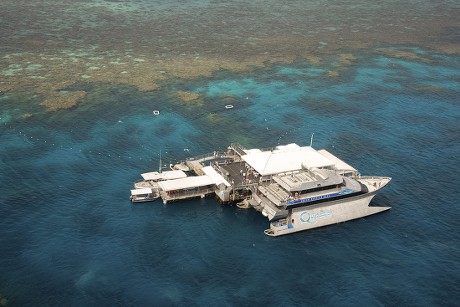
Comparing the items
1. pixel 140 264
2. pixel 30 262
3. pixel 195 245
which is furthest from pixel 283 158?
pixel 30 262

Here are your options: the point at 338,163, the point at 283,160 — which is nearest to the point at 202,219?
the point at 283,160

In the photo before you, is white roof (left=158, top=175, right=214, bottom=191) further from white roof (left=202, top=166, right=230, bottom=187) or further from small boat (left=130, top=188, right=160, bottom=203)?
small boat (left=130, top=188, right=160, bottom=203)

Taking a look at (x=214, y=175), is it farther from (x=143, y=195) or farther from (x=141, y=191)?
(x=141, y=191)

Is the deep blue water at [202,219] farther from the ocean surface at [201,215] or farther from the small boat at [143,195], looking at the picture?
the small boat at [143,195]

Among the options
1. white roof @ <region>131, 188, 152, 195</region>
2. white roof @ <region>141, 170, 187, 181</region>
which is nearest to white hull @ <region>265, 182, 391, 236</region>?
white roof @ <region>141, 170, 187, 181</region>

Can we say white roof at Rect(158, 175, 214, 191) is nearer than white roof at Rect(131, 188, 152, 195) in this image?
No
